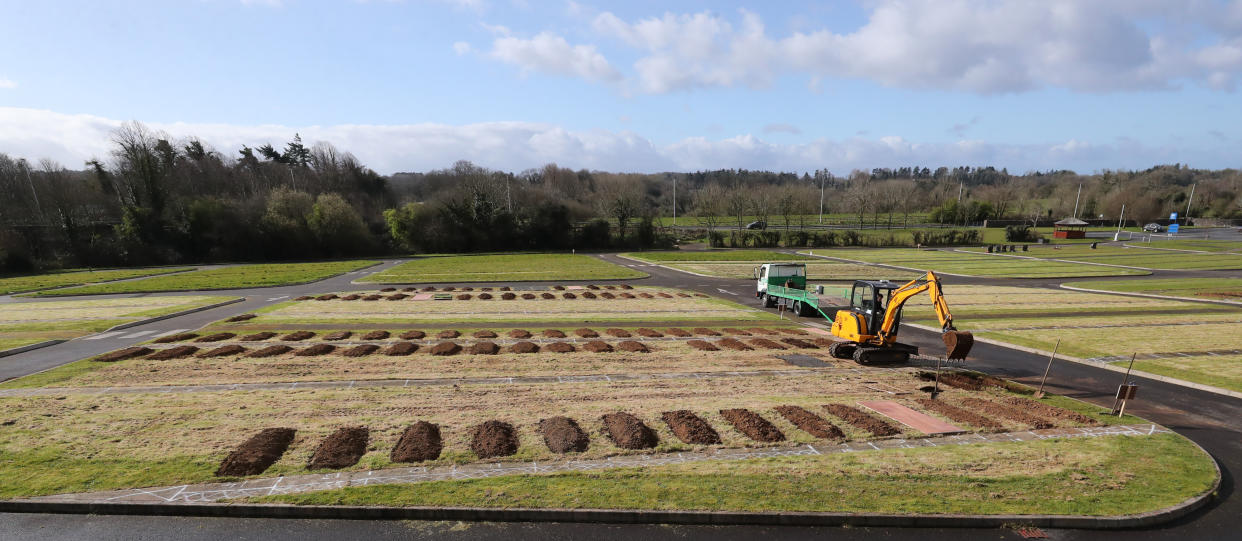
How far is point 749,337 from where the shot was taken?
24172mm

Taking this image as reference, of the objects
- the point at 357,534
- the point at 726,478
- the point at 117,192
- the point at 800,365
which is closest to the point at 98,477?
the point at 357,534

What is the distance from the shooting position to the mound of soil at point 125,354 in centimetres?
1947

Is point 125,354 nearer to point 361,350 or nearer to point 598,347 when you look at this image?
point 361,350

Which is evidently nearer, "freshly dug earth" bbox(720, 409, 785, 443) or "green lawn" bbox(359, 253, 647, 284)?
"freshly dug earth" bbox(720, 409, 785, 443)

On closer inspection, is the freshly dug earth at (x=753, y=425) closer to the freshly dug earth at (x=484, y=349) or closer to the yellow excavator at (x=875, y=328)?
the yellow excavator at (x=875, y=328)

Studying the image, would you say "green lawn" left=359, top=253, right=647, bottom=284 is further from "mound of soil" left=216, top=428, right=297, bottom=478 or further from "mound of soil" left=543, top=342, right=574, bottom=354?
"mound of soil" left=216, top=428, right=297, bottom=478

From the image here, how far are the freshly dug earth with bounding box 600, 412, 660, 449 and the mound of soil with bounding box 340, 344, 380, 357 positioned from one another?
12217 mm

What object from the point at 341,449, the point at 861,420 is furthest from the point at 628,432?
the point at 341,449

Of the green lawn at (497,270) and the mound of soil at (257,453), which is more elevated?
the mound of soil at (257,453)

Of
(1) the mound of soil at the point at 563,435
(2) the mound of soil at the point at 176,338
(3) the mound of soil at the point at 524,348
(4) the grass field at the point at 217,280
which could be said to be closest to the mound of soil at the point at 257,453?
(1) the mound of soil at the point at 563,435

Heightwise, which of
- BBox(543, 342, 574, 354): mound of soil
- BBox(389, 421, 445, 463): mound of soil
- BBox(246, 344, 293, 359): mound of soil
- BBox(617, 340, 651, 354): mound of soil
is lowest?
BBox(617, 340, 651, 354): mound of soil

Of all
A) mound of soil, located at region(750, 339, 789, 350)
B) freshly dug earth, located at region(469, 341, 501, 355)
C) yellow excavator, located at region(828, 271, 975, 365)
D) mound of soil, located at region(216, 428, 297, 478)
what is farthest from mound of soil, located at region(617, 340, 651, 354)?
mound of soil, located at region(216, 428, 297, 478)

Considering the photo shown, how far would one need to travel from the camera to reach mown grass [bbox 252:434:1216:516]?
939cm

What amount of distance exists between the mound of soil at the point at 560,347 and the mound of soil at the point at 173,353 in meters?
14.6
